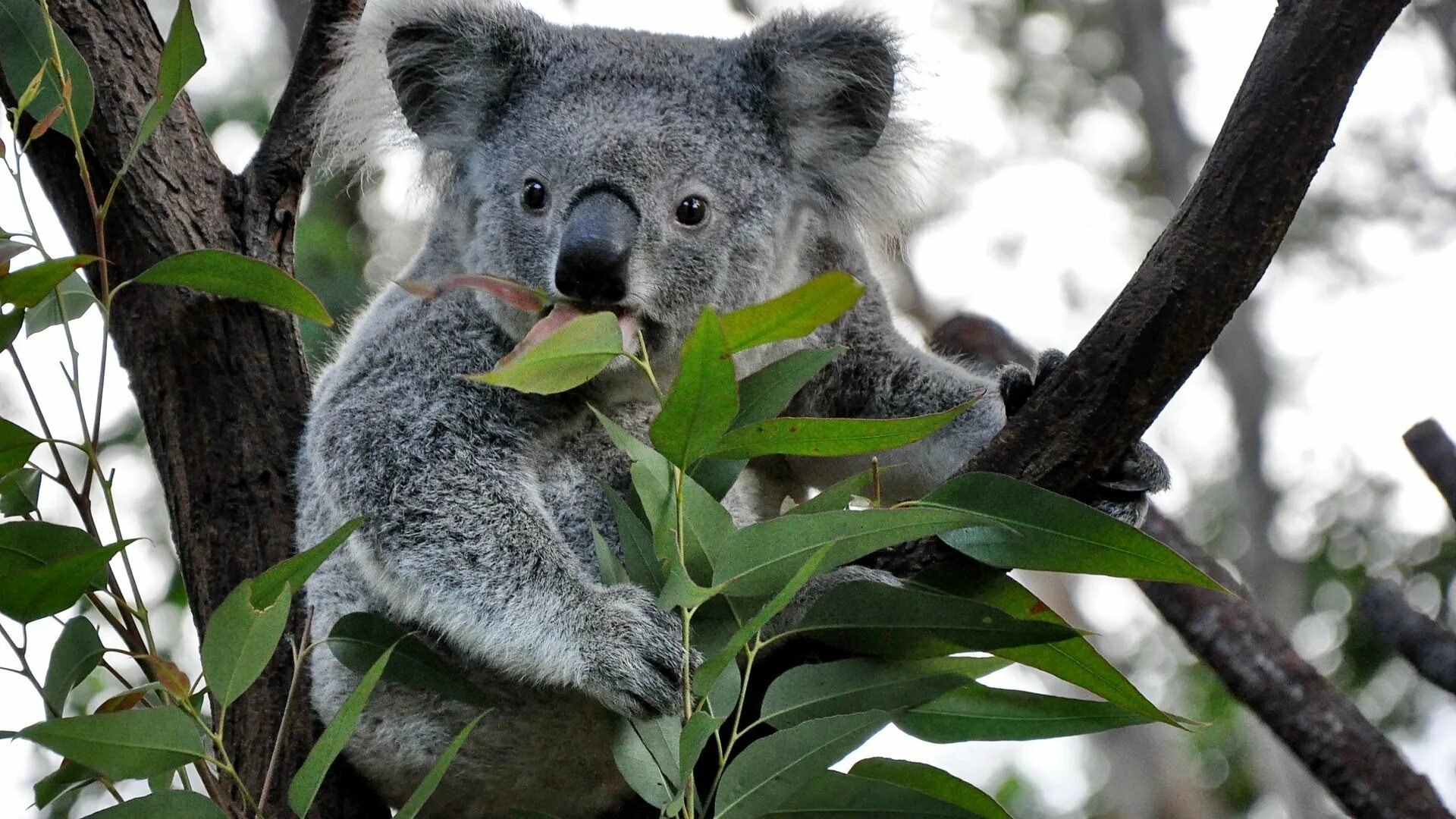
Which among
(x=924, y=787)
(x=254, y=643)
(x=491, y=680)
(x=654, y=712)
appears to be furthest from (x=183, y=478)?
(x=924, y=787)

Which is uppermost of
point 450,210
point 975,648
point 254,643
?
point 450,210

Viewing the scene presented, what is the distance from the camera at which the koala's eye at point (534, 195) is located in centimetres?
212

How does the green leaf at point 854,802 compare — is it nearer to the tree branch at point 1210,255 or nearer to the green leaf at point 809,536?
the green leaf at point 809,536

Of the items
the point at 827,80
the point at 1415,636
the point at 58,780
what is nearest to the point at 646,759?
the point at 58,780

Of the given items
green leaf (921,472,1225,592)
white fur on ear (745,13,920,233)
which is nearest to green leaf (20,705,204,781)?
green leaf (921,472,1225,592)

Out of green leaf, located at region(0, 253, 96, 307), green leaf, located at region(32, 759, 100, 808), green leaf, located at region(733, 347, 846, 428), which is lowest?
green leaf, located at region(32, 759, 100, 808)

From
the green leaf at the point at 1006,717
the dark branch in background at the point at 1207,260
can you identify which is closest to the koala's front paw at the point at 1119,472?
the dark branch in background at the point at 1207,260

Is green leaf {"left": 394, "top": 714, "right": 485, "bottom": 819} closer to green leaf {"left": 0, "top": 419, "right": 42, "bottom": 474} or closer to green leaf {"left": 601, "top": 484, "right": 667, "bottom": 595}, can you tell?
green leaf {"left": 601, "top": 484, "right": 667, "bottom": 595}

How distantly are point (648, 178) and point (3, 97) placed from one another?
1157 millimetres

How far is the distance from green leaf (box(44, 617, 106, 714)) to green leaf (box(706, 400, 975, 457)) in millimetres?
841

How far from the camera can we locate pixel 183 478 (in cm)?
224

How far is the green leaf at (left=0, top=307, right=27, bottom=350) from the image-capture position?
1620 millimetres

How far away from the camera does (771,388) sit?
1591mm

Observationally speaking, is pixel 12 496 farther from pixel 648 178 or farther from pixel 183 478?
pixel 648 178
